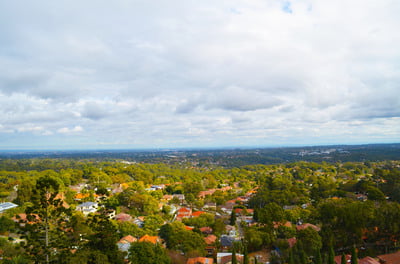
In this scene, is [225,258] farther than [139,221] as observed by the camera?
No

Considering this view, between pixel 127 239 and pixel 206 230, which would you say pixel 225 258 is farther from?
pixel 127 239

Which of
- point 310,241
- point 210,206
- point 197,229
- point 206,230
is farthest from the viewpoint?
point 210,206

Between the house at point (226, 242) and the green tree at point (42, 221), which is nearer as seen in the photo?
the green tree at point (42, 221)

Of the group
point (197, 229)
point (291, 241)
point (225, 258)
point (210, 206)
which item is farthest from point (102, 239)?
point (210, 206)

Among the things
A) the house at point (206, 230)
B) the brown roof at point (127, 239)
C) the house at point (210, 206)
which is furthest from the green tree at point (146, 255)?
the house at point (210, 206)

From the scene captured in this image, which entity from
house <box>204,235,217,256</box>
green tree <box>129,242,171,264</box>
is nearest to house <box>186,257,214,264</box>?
green tree <box>129,242,171,264</box>

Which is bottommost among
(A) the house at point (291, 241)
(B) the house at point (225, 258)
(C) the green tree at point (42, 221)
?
(B) the house at point (225, 258)

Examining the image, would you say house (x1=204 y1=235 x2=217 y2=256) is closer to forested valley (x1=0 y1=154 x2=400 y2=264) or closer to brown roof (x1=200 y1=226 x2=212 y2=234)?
forested valley (x1=0 y1=154 x2=400 y2=264)

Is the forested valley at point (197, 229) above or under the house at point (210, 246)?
above

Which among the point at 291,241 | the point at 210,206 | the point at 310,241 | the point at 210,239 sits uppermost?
the point at 310,241

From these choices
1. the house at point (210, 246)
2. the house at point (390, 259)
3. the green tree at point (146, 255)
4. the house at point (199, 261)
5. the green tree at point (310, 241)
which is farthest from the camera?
the house at point (210, 246)

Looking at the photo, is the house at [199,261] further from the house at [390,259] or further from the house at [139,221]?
the house at [390,259]
